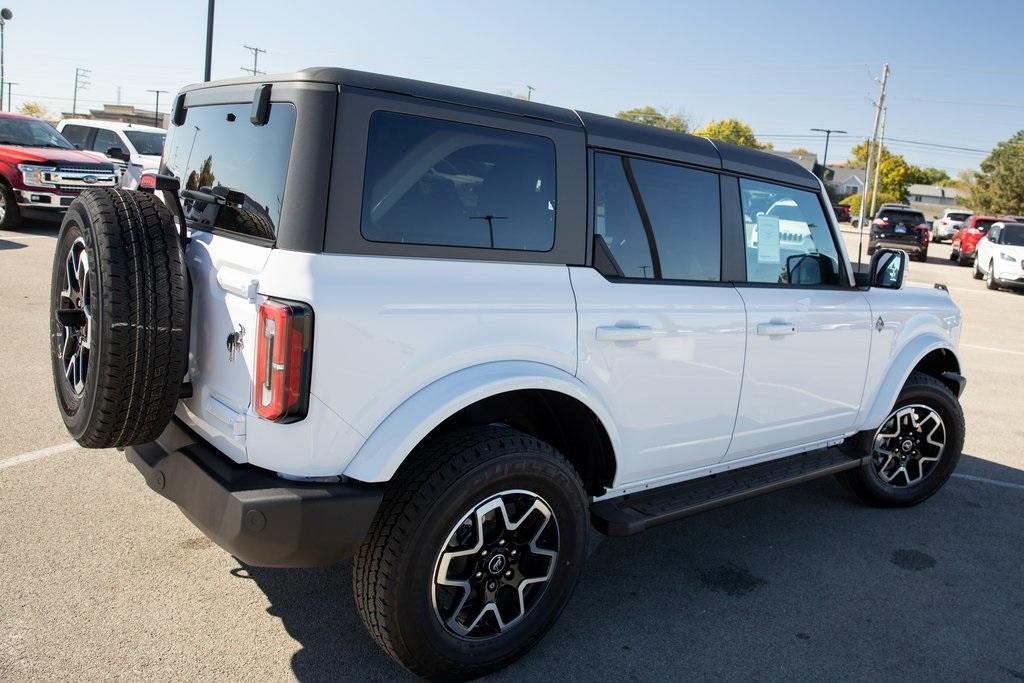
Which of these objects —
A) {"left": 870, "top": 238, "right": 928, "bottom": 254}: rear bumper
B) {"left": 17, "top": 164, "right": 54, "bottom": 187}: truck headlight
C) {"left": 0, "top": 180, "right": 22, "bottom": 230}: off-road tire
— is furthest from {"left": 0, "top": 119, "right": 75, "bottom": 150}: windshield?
{"left": 870, "top": 238, "right": 928, "bottom": 254}: rear bumper

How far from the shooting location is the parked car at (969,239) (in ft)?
87.1

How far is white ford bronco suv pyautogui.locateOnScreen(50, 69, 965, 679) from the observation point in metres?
2.52

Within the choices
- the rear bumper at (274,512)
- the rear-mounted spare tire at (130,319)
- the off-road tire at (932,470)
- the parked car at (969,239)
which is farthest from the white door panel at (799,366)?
the parked car at (969,239)

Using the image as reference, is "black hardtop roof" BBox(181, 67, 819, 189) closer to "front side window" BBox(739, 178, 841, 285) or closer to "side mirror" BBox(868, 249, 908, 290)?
"front side window" BBox(739, 178, 841, 285)

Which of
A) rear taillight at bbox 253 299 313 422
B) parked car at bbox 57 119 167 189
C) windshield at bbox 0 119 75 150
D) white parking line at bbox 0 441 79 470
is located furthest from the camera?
parked car at bbox 57 119 167 189

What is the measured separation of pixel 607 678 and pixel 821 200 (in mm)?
2714

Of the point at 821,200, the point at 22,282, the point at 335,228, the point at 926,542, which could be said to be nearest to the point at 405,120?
the point at 335,228

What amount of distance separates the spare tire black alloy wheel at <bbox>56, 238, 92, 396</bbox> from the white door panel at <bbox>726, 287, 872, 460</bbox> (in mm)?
2648

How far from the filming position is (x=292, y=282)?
7.99 ft

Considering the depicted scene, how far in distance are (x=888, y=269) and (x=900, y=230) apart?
24.2 meters

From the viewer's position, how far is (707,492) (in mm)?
3648

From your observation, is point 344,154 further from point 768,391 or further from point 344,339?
point 768,391

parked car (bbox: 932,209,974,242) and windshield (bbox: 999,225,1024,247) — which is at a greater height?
parked car (bbox: 932,209,974,242)

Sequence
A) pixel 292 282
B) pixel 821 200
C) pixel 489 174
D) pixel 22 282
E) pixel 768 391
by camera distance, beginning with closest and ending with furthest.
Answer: pixel 292 282 < pixel 489 174 < pixel 768 391 < pixel 821 200 < pixel 22 282
